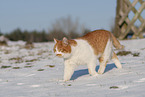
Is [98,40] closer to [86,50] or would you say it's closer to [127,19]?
[86,50]

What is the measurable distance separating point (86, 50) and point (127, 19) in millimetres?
11630

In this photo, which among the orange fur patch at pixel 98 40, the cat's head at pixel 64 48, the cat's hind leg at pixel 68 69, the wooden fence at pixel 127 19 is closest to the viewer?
the cat's head at pixel 64 48

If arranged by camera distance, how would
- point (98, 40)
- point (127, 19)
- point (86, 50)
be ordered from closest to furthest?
point (86, 50) < point (98, 40) < point (127, 19)

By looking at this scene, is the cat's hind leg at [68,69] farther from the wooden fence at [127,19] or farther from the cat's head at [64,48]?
the wooden fence at [127,19]

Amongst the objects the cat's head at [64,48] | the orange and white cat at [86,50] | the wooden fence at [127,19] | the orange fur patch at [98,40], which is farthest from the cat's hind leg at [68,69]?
the wooden fence at [127,19]

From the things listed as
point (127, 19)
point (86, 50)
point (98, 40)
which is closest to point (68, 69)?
point (86, 50)

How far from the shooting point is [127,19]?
16.3 meters

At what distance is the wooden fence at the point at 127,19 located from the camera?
1555cm

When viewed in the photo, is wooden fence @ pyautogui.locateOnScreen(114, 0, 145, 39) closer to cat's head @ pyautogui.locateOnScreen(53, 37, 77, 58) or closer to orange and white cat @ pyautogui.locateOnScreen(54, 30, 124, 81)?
orange and white cat @ pyautogui.locateOnScreen(54, 30, 124, 81)

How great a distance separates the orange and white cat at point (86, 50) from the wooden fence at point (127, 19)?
9.79 meters

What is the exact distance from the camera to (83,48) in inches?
220

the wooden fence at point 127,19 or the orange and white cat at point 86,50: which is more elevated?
the wooden fence at point 127,19

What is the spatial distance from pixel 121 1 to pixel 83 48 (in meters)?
12.2

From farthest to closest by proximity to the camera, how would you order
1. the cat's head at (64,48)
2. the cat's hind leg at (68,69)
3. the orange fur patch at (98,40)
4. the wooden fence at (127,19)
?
1. the wooden fence at (127,19)
2. the orange fur patch at (98,40)
3. the cat's hind leg at (68,69)
4. the cat's head at (64,48)
